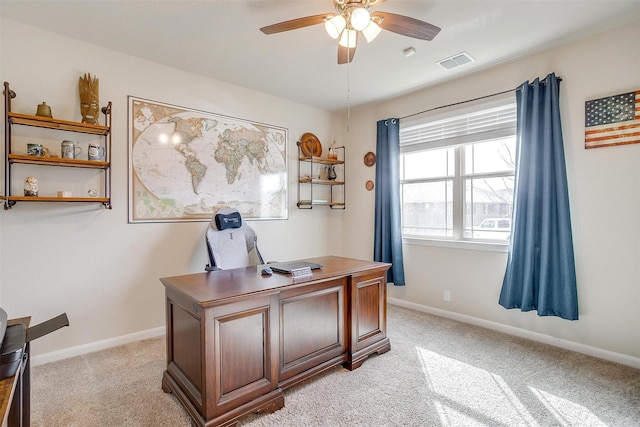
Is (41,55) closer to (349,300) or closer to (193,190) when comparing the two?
(193,190)

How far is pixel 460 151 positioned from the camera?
11.7 ft

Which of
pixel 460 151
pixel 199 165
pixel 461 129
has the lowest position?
pixel 199 165

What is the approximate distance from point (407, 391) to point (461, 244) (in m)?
1.87

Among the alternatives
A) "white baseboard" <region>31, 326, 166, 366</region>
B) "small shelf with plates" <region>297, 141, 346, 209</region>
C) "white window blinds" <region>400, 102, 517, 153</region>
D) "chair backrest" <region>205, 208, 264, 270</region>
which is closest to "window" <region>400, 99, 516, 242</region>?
"white window blinds" <region>400, 102, 517, 153</region>

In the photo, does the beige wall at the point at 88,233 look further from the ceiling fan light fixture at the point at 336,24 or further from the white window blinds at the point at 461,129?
the white window blinds at the point at 461,129

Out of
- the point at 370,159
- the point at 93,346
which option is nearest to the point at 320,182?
the point at 370,159

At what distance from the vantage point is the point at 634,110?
2445mm

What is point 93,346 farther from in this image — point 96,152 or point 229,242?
point 96,152

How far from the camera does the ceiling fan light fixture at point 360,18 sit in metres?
1.75

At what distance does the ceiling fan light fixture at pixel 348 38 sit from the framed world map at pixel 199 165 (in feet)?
6.29

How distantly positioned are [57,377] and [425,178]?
393 centimetres

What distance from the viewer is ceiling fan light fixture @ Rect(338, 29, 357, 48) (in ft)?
6.59

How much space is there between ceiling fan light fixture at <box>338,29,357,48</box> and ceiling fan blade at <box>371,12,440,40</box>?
17cm

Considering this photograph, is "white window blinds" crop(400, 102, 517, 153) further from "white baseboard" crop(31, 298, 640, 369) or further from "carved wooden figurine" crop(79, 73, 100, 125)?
"carved wooden figurine" crop(79, 73, 100, 125)
